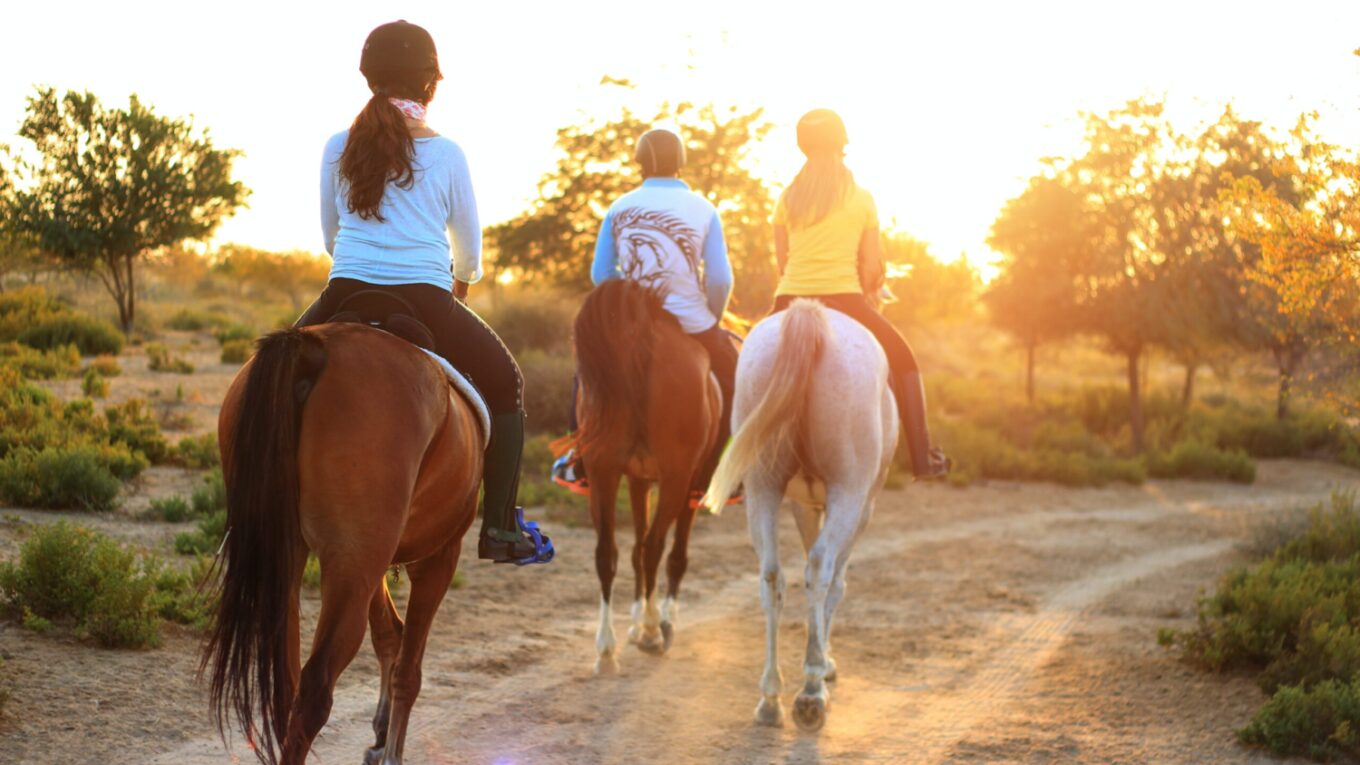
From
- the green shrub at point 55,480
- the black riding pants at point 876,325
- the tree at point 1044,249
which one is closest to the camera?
the black riding pants at point 876,325

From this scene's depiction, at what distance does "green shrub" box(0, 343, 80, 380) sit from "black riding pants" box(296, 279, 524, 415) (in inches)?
386

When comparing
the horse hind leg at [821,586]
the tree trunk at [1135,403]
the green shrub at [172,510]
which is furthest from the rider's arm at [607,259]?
the tree trunk at [1135,403]

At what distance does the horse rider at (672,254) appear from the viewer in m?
7.24

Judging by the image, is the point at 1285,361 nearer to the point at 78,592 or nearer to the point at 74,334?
the point at 74,334

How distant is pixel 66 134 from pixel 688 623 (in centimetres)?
1769

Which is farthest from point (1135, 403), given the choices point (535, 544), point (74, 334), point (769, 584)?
point (535, 544)

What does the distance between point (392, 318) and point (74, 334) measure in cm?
1462

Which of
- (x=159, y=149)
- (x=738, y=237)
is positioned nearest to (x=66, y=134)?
(x=159, y=149)

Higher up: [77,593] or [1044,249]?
[1044,249]

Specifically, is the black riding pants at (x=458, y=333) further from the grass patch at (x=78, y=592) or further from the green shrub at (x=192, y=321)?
the green shrub at (x=192, y=321)

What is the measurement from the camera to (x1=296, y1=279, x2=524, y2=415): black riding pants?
4.22m

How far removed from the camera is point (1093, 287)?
2462cm

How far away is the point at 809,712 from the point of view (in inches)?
236

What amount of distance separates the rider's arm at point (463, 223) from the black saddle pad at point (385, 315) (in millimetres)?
413
